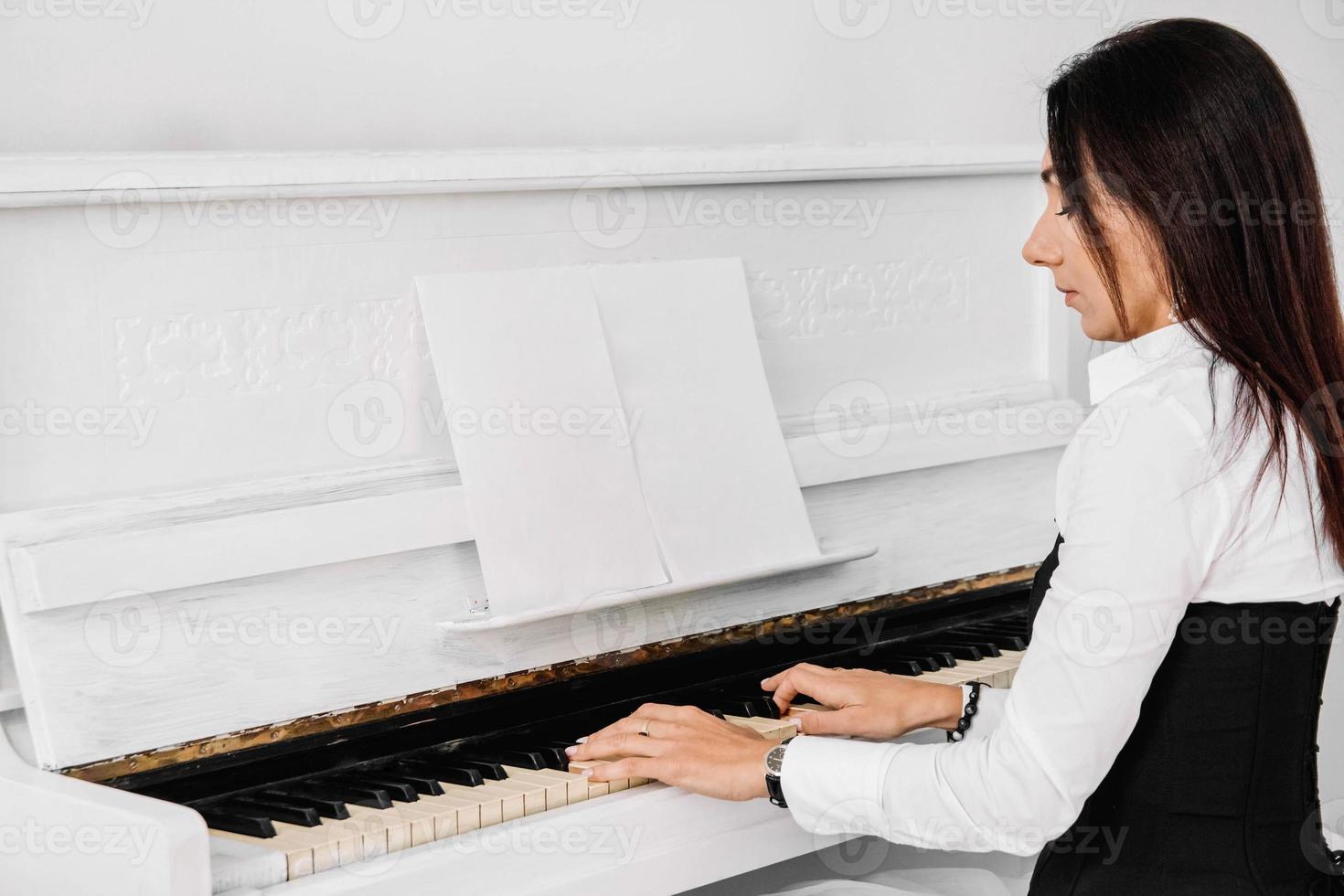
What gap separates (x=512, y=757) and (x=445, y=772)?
9 centimetres

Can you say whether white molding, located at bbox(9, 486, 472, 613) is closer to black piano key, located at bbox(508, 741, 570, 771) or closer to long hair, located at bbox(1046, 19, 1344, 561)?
black piano key, located at bbox(508, 741, 570, 771)

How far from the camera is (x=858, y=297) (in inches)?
85.6

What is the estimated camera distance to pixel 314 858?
1258 mm

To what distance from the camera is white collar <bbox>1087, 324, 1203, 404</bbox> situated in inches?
48.7

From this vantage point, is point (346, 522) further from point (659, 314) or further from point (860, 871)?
point (860, 871)

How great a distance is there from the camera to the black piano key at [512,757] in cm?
150

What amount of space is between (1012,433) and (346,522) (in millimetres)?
1252

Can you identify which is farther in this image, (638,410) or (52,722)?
(638,410)

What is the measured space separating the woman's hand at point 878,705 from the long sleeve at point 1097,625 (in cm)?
32

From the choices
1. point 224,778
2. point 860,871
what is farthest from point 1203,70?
point 860,871

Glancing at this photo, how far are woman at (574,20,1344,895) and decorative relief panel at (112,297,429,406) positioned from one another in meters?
0.73

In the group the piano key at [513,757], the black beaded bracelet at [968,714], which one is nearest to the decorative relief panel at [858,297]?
the black beaded bracelet at [968,714]

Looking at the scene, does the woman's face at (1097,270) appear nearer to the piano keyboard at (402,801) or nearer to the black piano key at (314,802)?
the piano keyboard at (402,801)

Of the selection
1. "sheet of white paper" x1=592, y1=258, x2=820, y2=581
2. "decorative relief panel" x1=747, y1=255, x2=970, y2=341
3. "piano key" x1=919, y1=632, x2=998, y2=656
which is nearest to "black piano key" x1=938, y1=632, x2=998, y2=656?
"piano key" x1=919, y1=632, x2=998, y2=656
